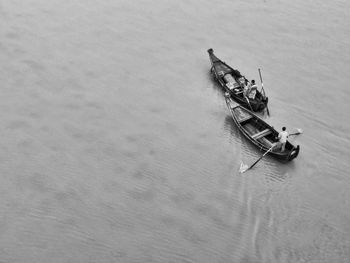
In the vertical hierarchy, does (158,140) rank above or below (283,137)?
below

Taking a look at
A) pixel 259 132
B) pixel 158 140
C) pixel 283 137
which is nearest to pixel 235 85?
pixel 259 132

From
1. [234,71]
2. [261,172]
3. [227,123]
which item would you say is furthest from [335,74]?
[261,172]

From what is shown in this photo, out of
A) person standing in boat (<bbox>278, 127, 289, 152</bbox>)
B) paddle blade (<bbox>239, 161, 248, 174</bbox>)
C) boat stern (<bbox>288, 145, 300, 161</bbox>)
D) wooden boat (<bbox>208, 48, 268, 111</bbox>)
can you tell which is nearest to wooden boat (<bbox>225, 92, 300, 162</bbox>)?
boat stern (<bbox>288, 145, 300, 161</bbox>)

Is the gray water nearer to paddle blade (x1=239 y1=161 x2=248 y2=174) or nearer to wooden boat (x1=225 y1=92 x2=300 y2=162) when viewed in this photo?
paddle blade (x1=239 y1=161 x2=248 y2=174)

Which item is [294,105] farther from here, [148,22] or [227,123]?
[148,22]

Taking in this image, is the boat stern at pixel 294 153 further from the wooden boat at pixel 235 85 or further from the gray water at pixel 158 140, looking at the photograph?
the wooden boat at pixel 235 85

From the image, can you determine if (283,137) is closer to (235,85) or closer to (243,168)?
(243,168)

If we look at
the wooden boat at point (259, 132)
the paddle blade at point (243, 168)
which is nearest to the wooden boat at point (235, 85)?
the wooden boat at point (259, 132)
